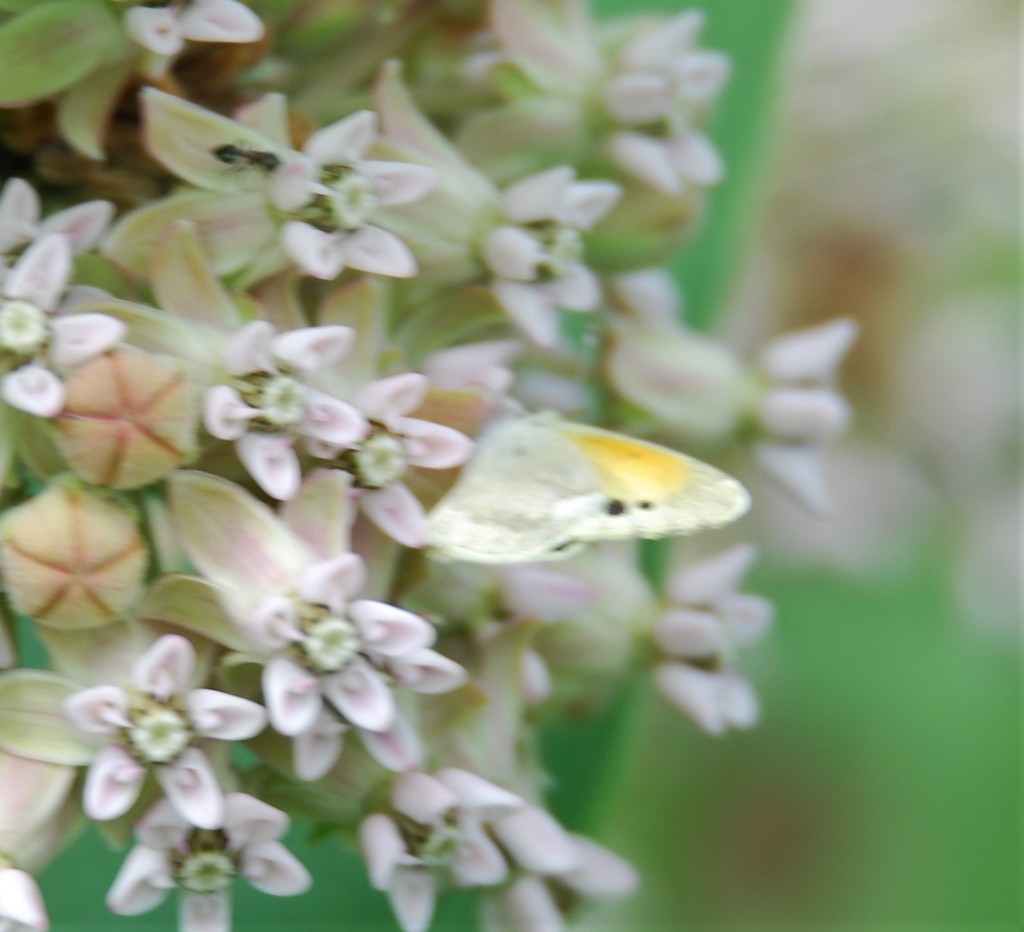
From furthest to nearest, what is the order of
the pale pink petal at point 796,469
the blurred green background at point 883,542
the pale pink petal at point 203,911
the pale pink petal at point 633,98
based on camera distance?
the blurred green background at point 883,542 → the pale pink petal at point 796,469 → the pale pink petal at point 633,98 → the pale pink petal at point 203,911

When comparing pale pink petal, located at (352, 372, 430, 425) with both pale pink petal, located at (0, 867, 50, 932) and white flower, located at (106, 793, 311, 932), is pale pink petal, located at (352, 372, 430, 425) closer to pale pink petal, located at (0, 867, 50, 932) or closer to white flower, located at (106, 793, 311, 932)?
white flower, located at (106, 793, 311, 932)

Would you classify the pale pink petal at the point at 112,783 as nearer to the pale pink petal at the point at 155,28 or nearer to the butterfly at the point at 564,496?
the butterfly at the point at 564,496

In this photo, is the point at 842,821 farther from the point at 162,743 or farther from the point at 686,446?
the point at 162,743

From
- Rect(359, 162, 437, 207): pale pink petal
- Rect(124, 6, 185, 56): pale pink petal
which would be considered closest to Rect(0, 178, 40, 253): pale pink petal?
Rect(124, 6, 185, 56): pale pink petal

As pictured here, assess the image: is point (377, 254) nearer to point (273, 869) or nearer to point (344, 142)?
point (344, 142)

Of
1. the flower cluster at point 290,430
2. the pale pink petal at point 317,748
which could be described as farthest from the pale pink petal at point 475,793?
the pale pink petal at point 317,748

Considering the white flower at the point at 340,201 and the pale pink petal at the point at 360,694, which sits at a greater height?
the white flower at the point at 340,201

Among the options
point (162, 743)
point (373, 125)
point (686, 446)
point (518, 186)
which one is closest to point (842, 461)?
point (686, 446)
